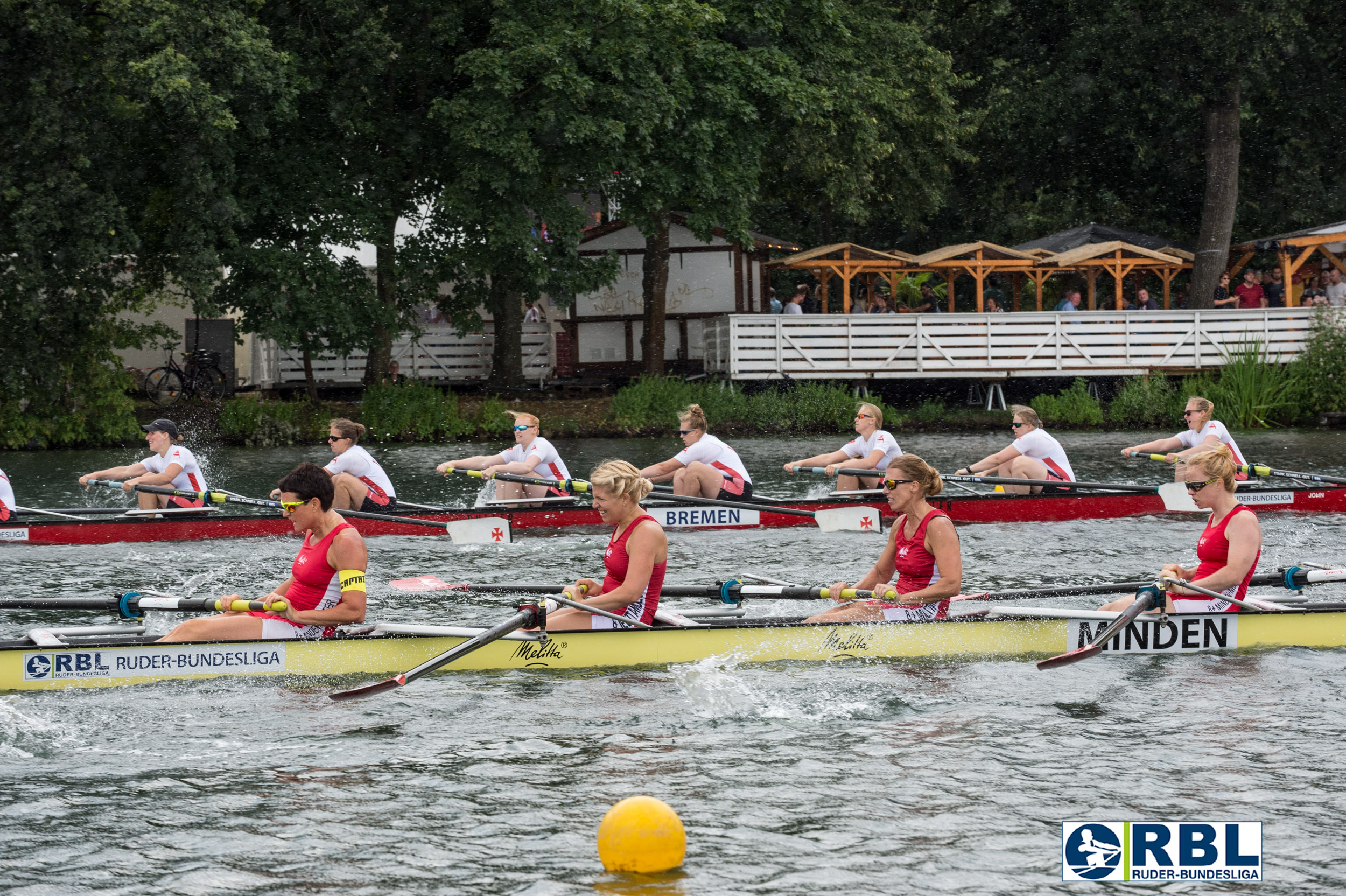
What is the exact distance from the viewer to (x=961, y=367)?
109ft

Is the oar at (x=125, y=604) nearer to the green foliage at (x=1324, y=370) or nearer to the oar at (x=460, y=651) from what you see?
the oar at (x=460, y=651)

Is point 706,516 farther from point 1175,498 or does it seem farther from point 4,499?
point 4,499

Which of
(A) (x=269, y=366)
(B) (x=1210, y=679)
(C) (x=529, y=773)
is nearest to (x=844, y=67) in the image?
(A) (x=269, y=366)

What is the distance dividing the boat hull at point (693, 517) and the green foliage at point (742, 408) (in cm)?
1258

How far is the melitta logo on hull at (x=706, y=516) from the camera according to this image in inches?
675

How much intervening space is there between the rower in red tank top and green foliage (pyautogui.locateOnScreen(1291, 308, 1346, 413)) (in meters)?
24.5

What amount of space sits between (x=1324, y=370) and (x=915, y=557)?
2370 centimetres

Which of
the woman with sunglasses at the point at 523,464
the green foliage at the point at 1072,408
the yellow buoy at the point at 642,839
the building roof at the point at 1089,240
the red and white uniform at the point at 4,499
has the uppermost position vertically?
the building roof at the point at 1089,240

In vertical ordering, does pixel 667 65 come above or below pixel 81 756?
above

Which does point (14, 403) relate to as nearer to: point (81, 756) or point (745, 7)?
point (745, 7)

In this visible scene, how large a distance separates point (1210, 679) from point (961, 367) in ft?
76.3

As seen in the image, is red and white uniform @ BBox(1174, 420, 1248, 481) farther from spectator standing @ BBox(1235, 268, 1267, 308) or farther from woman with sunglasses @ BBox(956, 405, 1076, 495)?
spectator standing @ BBox(1235, 268, 1267, 308)

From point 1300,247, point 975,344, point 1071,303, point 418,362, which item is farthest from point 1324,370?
point 418,362

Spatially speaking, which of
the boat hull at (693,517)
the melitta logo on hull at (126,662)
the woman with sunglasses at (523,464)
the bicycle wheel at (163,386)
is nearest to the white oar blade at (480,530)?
the boat hull at (693,517)
